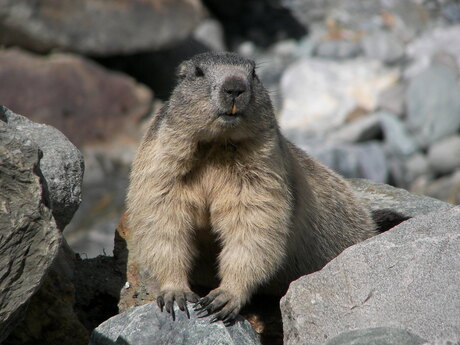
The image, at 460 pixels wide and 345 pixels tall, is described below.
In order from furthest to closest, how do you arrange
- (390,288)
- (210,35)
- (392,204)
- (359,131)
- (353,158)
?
(210,35) → (359,131) → (353,158) → (392,204) → (390,288)

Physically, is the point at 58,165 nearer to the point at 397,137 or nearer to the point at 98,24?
the point at 98,24

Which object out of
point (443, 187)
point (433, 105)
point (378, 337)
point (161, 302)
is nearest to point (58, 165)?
point (161, 302)

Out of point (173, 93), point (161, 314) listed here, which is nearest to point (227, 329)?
point (161, 314)

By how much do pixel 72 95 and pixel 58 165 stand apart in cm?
1042

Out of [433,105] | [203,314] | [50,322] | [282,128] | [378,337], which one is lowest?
[282,128]

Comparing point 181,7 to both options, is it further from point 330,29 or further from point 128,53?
point 330,29

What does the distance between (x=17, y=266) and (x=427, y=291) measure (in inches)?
79.7

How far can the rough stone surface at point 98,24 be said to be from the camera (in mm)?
14672

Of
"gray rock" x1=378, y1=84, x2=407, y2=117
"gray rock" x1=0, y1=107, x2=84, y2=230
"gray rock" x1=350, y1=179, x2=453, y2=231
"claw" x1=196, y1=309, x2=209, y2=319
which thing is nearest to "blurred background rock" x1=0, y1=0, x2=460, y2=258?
"gray rock" x1=378, y1=84, x2=407, y2=117

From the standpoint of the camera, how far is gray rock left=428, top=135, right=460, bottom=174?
15336 millimetres

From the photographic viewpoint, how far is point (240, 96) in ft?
15.9

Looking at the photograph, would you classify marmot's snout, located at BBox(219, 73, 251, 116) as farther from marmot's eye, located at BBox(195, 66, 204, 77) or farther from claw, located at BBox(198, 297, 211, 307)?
claw, located at BBox(198, 297, 211, 307)

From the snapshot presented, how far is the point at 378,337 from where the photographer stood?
12.5 feet

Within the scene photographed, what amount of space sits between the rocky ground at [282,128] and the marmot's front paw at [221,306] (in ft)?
0.31
